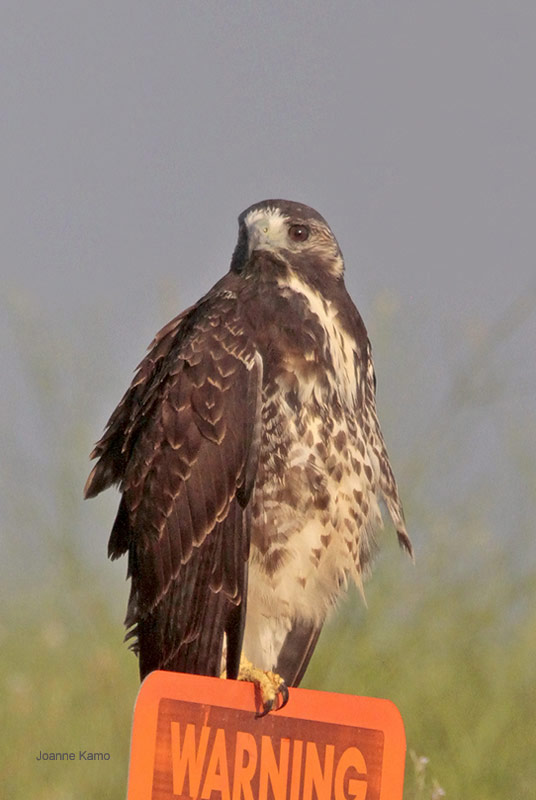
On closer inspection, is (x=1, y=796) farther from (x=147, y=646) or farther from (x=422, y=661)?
(x=422, y=661)

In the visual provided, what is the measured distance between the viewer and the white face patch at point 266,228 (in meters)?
3.47

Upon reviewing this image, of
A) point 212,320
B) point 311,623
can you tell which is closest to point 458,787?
point 311,623

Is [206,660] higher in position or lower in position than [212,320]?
lower

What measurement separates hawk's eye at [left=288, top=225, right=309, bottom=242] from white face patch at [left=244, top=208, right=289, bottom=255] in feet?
0.08

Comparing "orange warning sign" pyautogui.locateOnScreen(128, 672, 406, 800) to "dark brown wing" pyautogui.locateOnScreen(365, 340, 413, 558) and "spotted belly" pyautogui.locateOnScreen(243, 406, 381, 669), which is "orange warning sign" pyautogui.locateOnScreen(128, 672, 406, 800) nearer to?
"spotted belly" pyautogui.locateOnScreen(243, 406, 381, 669)


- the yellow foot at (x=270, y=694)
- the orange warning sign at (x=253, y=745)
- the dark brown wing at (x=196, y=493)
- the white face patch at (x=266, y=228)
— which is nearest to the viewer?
the orange warning sign at (x=253, y=745)

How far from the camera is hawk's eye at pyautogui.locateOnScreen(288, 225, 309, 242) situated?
11.6 feet

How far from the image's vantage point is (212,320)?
133 inches

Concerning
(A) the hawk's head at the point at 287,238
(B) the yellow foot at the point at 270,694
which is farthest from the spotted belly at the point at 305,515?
(B) the yellow foot at the point at 270,694

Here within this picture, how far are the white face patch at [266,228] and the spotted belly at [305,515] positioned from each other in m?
0.53

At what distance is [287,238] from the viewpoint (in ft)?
11.6

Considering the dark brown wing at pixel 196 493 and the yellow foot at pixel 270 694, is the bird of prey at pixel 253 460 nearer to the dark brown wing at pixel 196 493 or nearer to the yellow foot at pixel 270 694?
the dark brown wing at pixel 196 493

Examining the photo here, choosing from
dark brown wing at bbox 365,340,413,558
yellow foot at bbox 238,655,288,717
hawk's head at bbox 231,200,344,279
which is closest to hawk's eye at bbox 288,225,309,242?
hawk's head at bbox 231,200,344,279

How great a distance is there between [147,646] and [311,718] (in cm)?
92
